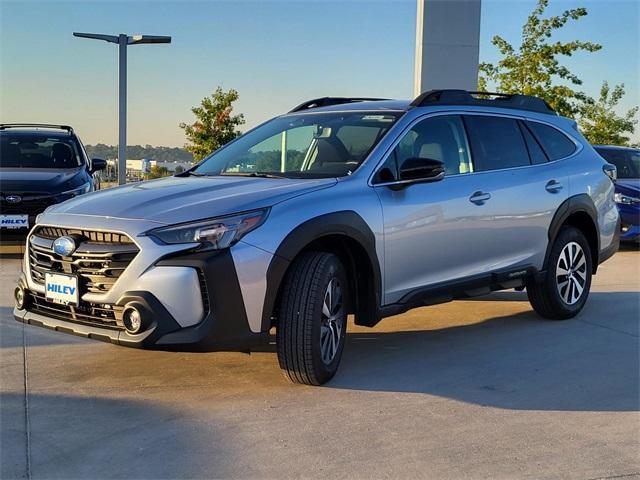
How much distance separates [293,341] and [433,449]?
1012 millimetres

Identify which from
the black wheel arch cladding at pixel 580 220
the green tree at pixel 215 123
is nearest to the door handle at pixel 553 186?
the black wheel arch cladding at pixel 580 220

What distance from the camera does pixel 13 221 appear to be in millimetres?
9039

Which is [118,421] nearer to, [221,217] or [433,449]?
[221,217]

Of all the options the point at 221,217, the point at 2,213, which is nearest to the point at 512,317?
the point at 221,217

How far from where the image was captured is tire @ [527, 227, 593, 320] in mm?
6227

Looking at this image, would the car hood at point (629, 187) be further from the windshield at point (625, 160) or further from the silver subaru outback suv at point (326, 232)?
the silver subaru outback suv at point (326, 232)

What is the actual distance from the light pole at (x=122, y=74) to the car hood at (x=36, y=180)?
6.57m

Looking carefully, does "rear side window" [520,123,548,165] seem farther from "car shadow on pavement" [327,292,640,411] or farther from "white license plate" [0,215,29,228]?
"white license plate" [0,215,29,228]

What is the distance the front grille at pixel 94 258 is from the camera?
3.95m

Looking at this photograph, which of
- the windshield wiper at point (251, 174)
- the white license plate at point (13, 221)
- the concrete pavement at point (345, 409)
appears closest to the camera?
the concrete pavement at point (345, 409)

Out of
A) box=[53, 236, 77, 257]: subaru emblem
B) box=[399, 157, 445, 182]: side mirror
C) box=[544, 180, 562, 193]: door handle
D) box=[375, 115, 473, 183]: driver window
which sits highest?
box=[375, 115, 473, 183]: driver window

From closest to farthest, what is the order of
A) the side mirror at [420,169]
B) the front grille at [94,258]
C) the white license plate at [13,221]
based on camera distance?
the front grille at [94,258] < the side mirror at [420,169] < the white license plate at [13,221]

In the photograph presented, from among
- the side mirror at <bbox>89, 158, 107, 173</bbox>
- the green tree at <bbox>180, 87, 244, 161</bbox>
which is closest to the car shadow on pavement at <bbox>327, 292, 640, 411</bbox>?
the side mirror at <bbox>89, 158, 107, 173</bbox>

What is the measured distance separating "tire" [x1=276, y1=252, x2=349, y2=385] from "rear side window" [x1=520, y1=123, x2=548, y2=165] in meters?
2.43
